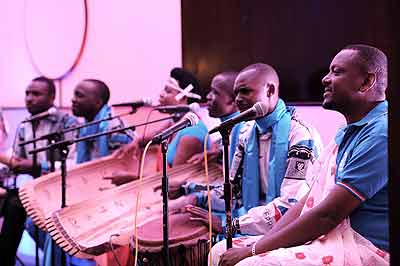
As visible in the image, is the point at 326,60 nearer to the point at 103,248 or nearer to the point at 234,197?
the point at 234,197

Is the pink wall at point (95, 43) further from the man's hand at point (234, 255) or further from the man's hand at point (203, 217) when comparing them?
the man's hand at point (234, 255)

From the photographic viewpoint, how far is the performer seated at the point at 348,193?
2.03m

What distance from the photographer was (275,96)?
3.02 m

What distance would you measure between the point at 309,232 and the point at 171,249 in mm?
751

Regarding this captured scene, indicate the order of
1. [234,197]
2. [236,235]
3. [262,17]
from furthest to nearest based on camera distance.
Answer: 1. [262,17]
2. [234,197]
3. [236,235]

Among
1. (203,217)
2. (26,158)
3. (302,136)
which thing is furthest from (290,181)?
(26,158)

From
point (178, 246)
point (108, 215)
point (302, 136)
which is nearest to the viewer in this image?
point (178, 246)

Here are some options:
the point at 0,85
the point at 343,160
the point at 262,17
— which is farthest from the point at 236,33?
the point at 0,85

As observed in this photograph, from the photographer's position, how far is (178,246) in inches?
103

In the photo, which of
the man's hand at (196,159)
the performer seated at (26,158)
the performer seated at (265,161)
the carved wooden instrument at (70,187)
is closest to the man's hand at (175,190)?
the performer seated at (265,161)

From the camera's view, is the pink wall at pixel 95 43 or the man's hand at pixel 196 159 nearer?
the man's hand at pixel 196 159

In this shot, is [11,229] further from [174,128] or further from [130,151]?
[174,128]

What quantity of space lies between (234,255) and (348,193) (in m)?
0.51

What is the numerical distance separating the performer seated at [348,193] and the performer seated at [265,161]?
0.31 meters
